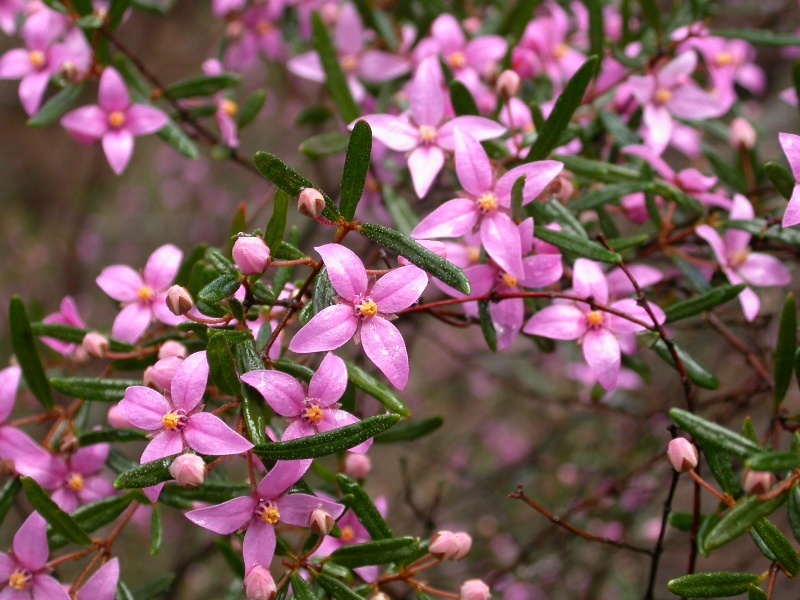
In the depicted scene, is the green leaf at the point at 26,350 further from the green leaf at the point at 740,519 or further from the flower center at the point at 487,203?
the green leaf at the point at 740,519

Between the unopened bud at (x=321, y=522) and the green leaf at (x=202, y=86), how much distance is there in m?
1.34

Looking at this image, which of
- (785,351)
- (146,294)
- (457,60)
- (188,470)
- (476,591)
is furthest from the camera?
(457,60)

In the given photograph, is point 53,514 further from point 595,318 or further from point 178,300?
point 595,318

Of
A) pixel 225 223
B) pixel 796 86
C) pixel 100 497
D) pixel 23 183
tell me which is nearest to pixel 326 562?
pixel 100 497

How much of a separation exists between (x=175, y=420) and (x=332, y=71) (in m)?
1.13

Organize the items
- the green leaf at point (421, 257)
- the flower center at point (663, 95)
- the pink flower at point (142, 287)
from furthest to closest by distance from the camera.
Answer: the flower center at point (663, 95), the pink flower at point (142, 287), the green leaf at point (421, 257)

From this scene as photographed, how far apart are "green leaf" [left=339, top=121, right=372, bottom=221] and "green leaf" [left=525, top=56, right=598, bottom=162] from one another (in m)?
0.45

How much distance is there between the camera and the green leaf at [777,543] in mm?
1168

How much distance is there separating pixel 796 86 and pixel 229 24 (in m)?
1.94

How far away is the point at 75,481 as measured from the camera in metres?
1.46

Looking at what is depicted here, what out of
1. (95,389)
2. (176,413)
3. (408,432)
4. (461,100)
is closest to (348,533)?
(408,432)

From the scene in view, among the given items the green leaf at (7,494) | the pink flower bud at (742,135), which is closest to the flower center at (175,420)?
the green leaf at (7,494)

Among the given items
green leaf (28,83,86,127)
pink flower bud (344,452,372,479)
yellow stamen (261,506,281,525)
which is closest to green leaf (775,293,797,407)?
pink flower bud (344,452,372,479)

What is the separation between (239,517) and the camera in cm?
116
